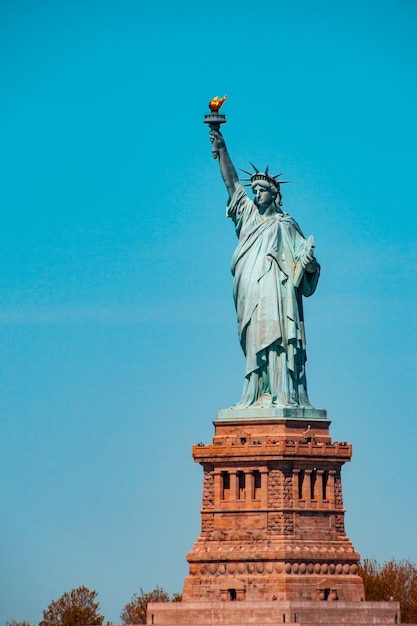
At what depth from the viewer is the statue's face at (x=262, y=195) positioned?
105625mm

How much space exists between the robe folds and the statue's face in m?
0.51

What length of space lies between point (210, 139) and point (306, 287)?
6808 mm

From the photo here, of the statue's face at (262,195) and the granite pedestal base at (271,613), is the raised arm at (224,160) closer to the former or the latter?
the statue's face at (262,195)

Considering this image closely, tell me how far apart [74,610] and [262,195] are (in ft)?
68.8

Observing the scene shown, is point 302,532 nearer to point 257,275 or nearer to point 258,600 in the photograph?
point 258,600

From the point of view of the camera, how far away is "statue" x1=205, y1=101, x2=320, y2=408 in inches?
4107

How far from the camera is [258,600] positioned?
102 metres

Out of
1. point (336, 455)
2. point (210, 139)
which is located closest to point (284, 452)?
point (336, 455)

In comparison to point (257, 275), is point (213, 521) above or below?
below

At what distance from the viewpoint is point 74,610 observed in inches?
4557

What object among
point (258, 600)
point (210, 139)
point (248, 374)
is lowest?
point (258, 600)

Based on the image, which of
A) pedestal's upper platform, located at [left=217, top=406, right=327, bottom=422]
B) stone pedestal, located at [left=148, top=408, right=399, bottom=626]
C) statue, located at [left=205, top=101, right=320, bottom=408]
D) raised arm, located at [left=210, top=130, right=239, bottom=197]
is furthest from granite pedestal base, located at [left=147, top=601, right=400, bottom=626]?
raised arm, located at [left=210, top=130, right=239, bottom=197]

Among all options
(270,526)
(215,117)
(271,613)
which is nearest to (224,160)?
(215,117)

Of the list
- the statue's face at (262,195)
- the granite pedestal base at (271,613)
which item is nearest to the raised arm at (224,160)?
the statue's face at (262,195)
